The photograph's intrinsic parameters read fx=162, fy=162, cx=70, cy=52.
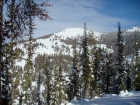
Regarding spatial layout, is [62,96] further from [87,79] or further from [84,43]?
[84,43]

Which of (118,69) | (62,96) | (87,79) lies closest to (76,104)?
(87,79)

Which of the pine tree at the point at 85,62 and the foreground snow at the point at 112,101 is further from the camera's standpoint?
the pine tree at the point at 85,62

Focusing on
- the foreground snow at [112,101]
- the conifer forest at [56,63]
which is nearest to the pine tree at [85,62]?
the conifer forest at [56,63]

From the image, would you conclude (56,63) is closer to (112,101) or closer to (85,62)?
(85,62)

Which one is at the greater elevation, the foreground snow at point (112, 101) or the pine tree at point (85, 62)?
the pine tree at point (85, 62)

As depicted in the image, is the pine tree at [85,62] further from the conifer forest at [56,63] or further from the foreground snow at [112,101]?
the foreground snow at [112,101]

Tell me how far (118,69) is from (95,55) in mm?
6894

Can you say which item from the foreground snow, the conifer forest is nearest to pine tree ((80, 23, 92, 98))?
the conifer forest

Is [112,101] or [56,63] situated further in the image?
[56,63]

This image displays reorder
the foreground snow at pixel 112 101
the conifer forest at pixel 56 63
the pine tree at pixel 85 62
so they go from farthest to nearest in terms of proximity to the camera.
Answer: the pine tree at pixel 85 62 → the foreground snow at pixel 112 101 → the conifer forest at pixel 56 63

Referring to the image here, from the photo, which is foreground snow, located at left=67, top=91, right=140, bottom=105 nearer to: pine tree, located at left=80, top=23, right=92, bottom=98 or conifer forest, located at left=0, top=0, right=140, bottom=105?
conifer forest, located at left=0, top=0, right=140, bottom=105

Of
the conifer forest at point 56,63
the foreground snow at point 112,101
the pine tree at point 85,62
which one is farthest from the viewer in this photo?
the pine tree at point 85,62

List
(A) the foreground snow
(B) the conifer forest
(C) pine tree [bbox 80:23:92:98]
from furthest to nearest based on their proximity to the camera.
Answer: (C) pine tree [bbox 80:23:92:98] → (A) the foreground snow → (B) the conifer forest

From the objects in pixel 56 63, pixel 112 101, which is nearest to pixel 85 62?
pixel 56 63
